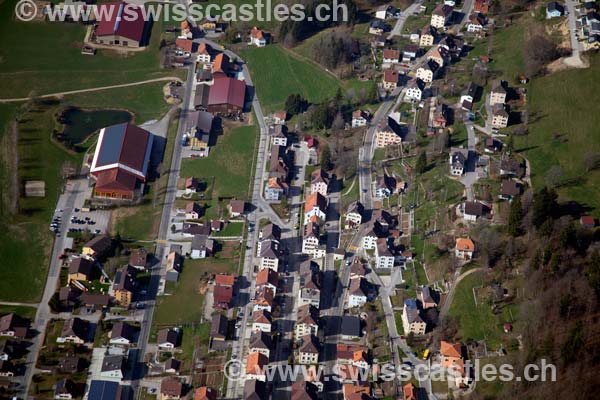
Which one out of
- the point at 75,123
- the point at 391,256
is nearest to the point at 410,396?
the point at 391,256

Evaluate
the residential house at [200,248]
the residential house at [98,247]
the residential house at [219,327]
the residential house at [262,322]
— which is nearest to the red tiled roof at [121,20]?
the residential house at [98,247]

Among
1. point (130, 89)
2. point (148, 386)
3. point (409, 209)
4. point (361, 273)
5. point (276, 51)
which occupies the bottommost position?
point (148, 386)

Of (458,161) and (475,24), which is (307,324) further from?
(475,24)

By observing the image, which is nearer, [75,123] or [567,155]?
[567,155]

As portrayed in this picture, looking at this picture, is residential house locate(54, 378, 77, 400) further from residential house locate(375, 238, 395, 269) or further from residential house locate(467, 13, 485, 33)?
residential house locate(467, 13, 485, 33)

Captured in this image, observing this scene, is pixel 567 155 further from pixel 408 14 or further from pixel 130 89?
pixel 130 89

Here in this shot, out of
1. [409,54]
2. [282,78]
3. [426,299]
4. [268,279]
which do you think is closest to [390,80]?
[409,54]
